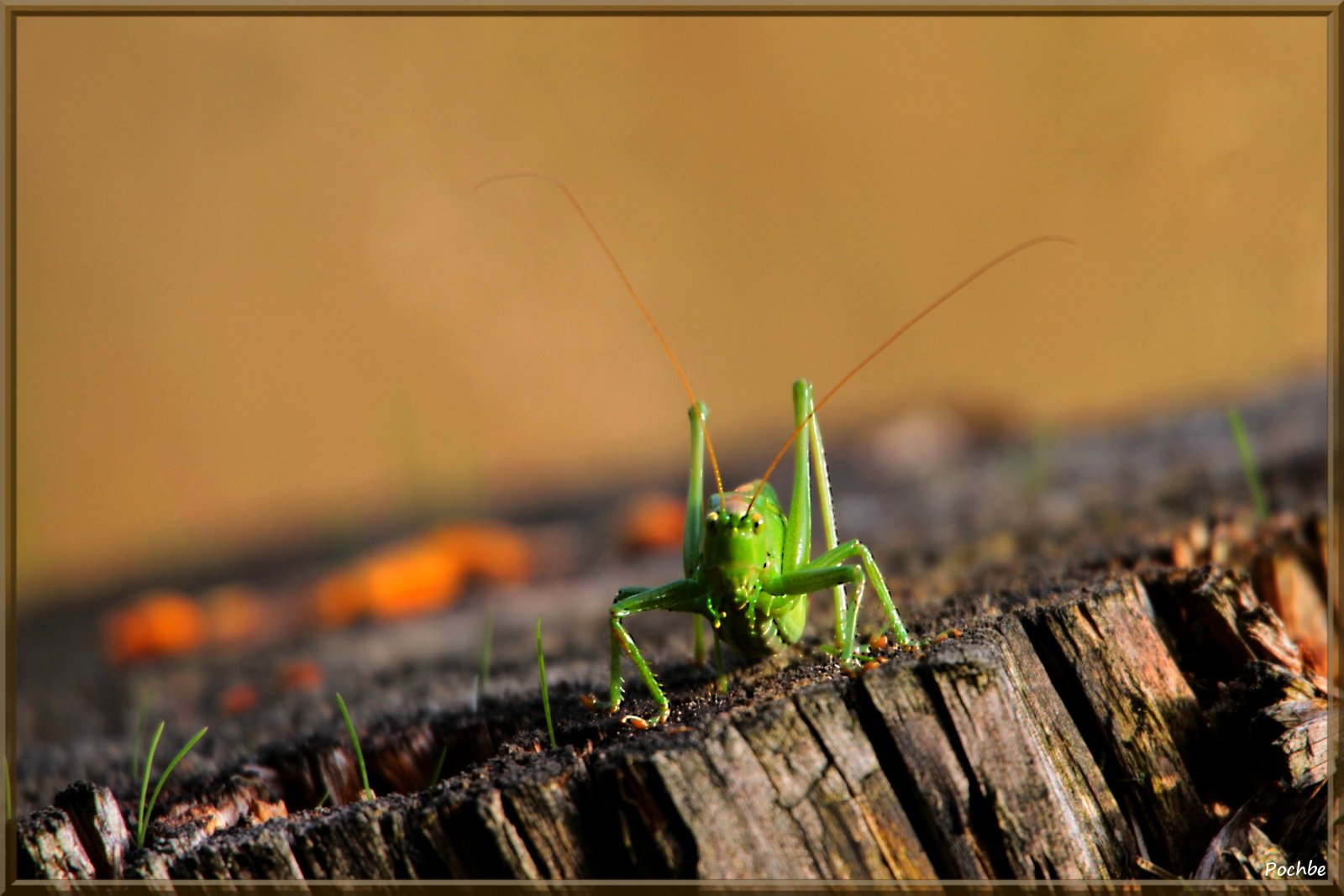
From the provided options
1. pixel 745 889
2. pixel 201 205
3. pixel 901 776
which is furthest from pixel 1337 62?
pixel 201 205

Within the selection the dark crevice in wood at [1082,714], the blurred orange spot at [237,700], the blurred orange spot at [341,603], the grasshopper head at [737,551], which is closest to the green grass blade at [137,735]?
the blurred orange spot at [237,700]

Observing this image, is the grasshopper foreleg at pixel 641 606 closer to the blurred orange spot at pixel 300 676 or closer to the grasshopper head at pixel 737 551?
the grasshopper head at pixel 737 551

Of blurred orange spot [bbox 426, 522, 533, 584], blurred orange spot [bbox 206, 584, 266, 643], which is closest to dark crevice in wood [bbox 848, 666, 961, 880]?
blurred orange spot [bbox 426, 522, 533, 584]

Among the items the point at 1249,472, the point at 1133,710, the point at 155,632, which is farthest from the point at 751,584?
the point at 155,632

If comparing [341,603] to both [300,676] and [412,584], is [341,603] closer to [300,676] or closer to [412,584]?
[412,584]

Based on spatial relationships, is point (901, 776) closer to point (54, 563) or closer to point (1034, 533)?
point (1034, 533)
